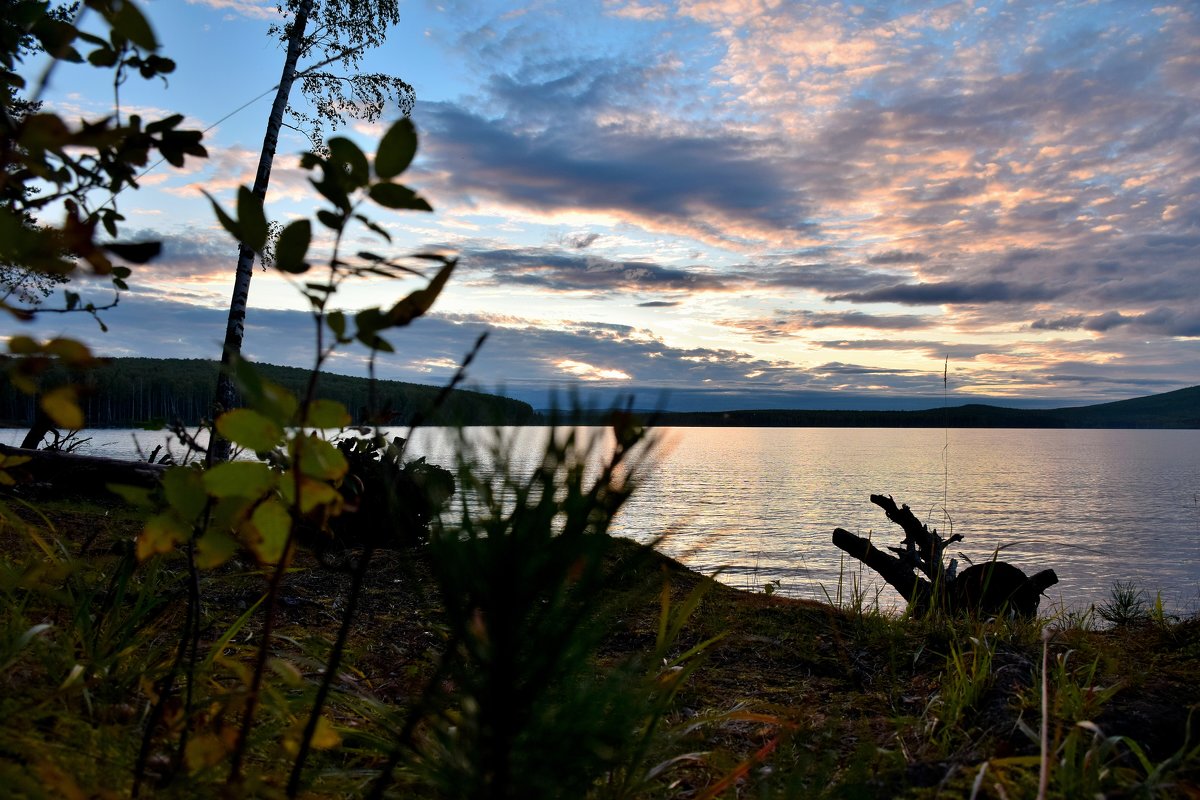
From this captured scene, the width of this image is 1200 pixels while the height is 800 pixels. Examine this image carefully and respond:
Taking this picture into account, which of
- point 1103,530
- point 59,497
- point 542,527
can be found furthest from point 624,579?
point 1103,530

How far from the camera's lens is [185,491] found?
140cm

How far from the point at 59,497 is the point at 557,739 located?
10216 millimetres

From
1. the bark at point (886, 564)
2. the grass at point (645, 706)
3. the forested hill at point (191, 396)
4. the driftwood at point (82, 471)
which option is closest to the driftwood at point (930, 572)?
the bark at point (886, 564)

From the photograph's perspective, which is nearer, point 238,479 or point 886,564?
point 238,479

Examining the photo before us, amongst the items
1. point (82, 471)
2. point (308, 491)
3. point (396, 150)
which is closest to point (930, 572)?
point (308, 491)

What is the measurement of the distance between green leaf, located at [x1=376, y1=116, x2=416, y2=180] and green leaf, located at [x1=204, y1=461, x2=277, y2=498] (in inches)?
21.7

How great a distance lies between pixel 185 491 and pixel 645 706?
3.69 feet

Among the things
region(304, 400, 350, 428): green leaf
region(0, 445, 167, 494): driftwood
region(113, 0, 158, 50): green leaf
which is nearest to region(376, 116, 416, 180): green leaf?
region(304, 400, 350, 428): green leaf

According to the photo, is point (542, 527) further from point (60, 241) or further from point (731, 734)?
point (731, 734)

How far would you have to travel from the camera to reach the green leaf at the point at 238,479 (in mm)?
1207

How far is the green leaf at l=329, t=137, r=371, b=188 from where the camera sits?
115 centimetres

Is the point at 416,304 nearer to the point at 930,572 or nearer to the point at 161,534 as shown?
the point at 161,534

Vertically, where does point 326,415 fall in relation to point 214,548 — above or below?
above

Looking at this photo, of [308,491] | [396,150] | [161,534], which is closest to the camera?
[396,150]
